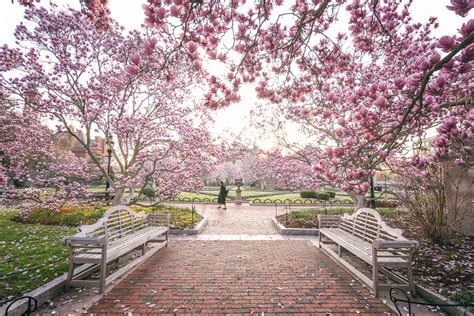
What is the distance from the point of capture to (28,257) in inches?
211

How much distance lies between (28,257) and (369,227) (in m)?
7.87

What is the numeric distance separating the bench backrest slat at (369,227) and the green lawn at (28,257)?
246 inches

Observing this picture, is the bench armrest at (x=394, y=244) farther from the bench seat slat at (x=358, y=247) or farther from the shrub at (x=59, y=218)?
the shrub at (x=59, y=218)

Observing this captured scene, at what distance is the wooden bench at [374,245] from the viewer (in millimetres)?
3846

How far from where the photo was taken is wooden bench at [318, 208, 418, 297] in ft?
12.6

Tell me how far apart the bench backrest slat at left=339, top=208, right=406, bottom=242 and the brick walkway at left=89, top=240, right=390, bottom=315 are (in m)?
0.98

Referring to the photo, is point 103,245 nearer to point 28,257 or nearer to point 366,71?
point 28,257

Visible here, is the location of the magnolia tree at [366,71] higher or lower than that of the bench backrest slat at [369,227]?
higher

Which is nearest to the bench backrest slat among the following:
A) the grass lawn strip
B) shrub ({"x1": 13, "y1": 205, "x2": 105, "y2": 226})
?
the grass lawn strip

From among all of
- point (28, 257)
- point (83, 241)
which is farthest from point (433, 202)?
point (28, 257)

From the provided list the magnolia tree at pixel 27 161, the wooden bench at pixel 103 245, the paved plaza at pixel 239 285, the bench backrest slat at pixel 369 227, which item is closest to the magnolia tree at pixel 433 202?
the bench backrest slat at pixel 369 227

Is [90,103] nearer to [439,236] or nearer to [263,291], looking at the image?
[263,291]

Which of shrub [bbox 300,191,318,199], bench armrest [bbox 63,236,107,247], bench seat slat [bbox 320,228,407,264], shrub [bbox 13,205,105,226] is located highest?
bench armrest [bbox 63,236,107,247]

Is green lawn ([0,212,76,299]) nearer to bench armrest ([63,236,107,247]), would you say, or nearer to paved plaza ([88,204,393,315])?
bench armrest ([63,236,107,247])
